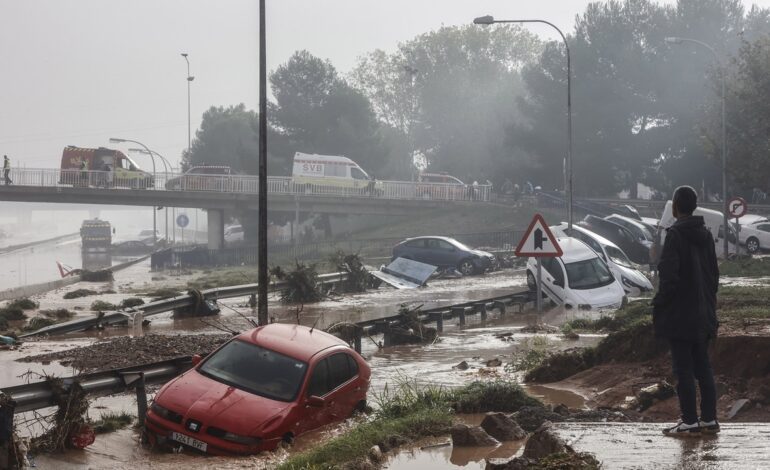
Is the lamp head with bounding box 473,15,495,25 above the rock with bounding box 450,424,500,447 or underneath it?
above

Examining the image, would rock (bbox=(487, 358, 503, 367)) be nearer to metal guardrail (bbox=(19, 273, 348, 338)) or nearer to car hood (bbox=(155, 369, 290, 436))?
car hood (bbox=(155, 369, 290, 436))

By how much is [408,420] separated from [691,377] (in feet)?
9.99

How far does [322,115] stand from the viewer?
278ft

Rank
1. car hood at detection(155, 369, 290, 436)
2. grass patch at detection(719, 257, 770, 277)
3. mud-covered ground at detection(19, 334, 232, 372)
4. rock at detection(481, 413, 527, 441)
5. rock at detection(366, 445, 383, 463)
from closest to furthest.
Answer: rock at detection(366, 445, 383, 463) → rock at detection(481, 413, 527, 441) → car hood at detection(155, 369, 290, 436) → mud-covered ground at detection(19, 334, 232, 372) → grass patch at detection(719, 257, 770, 277)

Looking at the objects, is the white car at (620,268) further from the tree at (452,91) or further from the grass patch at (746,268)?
the tree at (452,91)

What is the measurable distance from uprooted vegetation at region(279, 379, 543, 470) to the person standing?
2651 millimetres

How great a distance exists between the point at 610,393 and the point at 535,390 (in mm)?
1722

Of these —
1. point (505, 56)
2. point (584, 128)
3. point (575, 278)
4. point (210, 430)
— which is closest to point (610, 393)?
point (210, 430)

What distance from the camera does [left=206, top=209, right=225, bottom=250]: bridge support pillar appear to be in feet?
227

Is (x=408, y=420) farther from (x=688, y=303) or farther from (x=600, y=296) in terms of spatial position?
(x=600, y=296)

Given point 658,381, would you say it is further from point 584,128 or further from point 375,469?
point 584,128

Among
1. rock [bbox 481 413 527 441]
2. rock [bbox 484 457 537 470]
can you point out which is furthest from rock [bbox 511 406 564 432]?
rock [bbox 484 457 537 470]

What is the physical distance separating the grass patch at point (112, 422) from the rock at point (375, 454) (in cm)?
379

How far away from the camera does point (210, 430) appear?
34.9ft
